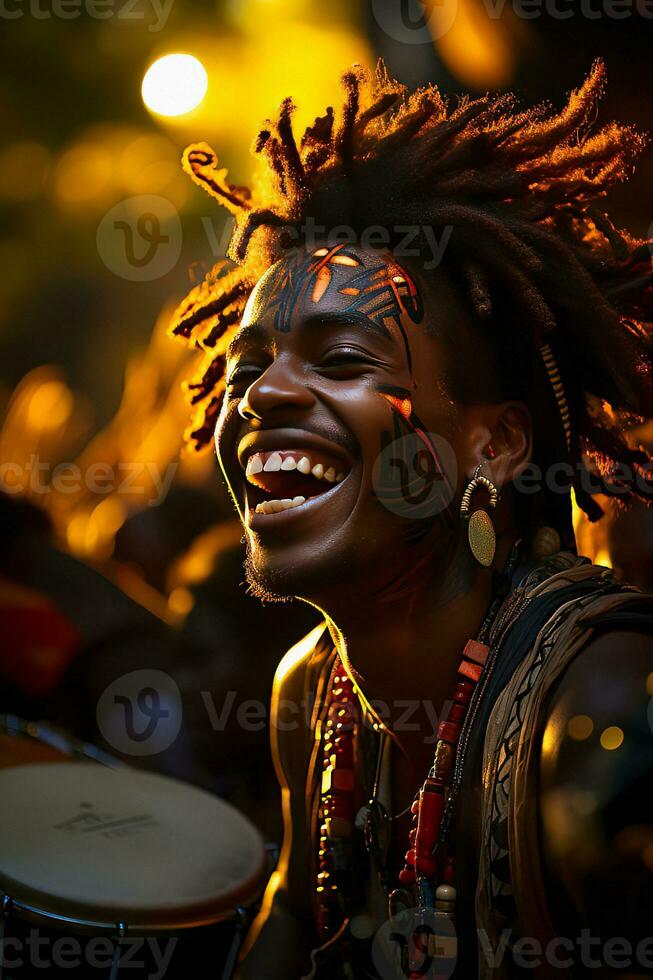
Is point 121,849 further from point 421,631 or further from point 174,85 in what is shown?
point 174,85

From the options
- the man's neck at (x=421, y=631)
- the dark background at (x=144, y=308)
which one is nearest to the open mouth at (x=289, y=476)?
the man's neck at (x=421, y=631)

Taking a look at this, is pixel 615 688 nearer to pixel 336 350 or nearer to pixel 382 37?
pixel 336 350

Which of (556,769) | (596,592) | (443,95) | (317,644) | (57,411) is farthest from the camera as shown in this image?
(57,411)

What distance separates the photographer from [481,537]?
6.68 ft

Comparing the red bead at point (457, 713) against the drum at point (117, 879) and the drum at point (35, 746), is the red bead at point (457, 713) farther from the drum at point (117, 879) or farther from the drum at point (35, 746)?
the drum at point (35, 746)

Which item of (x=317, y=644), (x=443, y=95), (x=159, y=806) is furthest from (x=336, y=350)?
(x=443, y=95)

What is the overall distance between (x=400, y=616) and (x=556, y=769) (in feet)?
1.64

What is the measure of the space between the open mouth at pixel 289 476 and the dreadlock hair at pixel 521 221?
421mm

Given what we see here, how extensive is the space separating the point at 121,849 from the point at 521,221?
154cm

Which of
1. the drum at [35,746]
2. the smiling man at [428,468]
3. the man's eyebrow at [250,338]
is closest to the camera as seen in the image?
the smiling man at [428,468]

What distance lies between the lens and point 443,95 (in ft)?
12.0

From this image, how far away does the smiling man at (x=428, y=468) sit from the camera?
6.21 feet

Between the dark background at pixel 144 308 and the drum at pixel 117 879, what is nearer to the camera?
the drum at pixel 117 879

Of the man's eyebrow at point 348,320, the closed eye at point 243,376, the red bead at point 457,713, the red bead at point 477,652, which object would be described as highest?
the man's eyebrow at point 348,320
